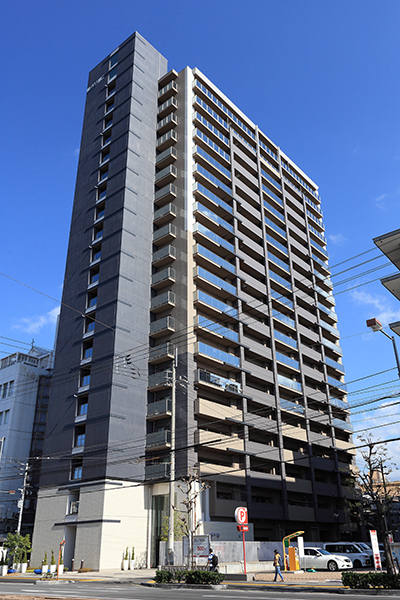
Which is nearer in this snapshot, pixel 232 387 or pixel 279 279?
pixel 232 387

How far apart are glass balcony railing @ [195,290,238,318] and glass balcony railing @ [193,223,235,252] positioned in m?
7.60

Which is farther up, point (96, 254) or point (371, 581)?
point (96, 254)

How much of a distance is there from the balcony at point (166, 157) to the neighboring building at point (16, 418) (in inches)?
1461

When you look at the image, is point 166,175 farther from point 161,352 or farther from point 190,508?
point 190,508

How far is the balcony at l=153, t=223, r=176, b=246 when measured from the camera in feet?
179

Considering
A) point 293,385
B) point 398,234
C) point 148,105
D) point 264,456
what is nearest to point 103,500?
point 264,456

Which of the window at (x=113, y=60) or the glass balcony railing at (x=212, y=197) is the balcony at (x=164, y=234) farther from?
the window at (x=113, y=60)

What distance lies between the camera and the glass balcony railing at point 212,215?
56656 mm

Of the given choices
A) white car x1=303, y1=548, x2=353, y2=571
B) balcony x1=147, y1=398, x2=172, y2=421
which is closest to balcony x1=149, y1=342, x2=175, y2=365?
balcony x1=147, y1=398, x2=172, y2=421

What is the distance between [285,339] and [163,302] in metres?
21.1

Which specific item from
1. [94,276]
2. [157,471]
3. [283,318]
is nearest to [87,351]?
[94,276]

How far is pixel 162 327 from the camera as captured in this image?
5062 cm

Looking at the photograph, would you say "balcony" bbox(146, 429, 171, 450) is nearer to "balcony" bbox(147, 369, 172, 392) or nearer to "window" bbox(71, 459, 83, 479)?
"balcony" bbox(147, 369, 172, 392)

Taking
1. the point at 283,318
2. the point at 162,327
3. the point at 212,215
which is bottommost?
the point at 162,327
